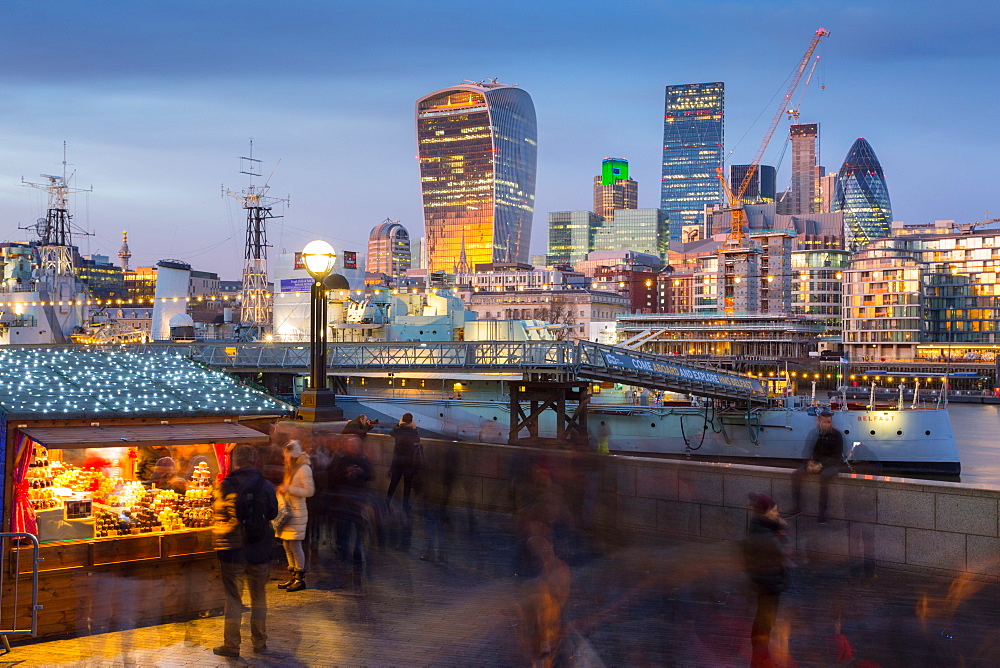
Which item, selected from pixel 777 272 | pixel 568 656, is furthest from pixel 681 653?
pixel 777 272

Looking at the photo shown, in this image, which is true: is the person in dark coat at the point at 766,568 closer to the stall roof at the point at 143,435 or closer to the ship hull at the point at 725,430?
the stall roof at the point at 143,435

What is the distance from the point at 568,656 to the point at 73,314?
265 ft

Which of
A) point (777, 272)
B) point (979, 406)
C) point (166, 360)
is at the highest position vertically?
point (777, 272)

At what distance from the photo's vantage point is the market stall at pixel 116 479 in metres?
10.5

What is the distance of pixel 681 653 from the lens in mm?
9289

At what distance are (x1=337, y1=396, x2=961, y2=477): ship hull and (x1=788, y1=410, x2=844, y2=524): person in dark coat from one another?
29753 mm

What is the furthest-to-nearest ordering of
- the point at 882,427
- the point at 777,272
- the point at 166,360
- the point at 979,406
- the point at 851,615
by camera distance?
the point at 777,272 → the point at 979,406 → the point at 882,427 → the point at 166,360 → the point at 851,615

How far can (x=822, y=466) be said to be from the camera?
44.7 ft

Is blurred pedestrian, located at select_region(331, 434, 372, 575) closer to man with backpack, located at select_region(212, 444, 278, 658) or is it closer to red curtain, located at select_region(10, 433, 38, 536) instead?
man with backpack, located at select_region(212, 444, 278, 658)

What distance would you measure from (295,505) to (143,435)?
2.18m

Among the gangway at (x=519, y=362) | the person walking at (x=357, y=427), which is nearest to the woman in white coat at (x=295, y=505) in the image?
the person walking at (x=357, y=427)

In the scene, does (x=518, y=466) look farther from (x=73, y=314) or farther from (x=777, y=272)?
(x=777, y=272)

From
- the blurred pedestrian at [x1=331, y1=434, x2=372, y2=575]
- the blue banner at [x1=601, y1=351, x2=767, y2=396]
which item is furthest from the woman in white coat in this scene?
the blue banner at [x1=601, y1=351, x2=767, y2=396]

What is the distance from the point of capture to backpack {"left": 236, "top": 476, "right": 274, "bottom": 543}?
369 inches
